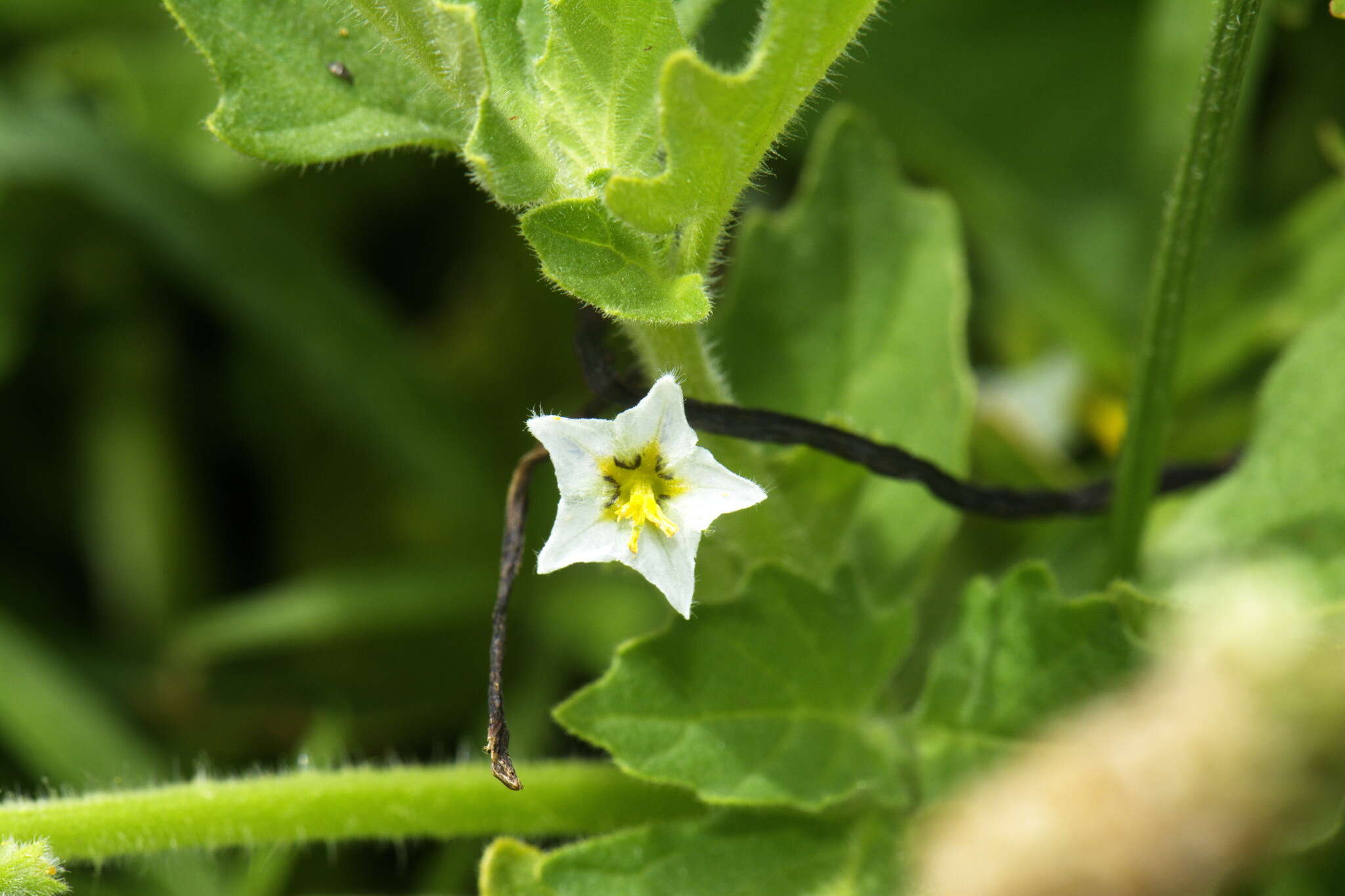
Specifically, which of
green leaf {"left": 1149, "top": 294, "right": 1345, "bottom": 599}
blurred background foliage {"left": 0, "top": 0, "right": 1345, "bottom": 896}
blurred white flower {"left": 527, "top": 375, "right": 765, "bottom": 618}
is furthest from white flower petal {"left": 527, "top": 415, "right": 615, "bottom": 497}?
blurred background foliage {"left": 0, "top": 0, "right": 1345, "bottom": 896}

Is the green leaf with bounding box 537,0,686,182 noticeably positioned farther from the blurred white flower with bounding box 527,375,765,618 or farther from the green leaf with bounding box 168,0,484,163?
the blurred white flower with bounding box 527,375,765,618

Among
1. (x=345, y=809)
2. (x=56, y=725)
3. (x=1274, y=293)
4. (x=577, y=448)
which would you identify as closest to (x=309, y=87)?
(x=577, y=448)

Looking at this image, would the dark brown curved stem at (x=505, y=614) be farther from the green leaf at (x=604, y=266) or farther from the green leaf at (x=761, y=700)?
the green leaf at (x=604, y=266)

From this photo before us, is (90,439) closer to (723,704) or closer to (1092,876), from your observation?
(723,704)

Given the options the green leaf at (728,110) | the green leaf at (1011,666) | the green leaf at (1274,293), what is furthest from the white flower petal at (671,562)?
the green leaf at (1274,293)

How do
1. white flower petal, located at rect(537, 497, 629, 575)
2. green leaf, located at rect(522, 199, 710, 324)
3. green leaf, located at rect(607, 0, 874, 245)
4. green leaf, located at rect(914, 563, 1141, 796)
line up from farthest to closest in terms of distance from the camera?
1. green leaf, located at rect(914, 563, 1141, 796)
2. white flower petal, located at rect(537, 497, 629, 575)
3. green leaf, located at rect(522, 199, 710, 324)
4. green leaf, located at rect(607, 0, 874, 245)

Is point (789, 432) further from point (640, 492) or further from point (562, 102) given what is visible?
point (562, 102)

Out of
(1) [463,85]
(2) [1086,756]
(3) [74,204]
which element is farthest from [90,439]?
(2) [1086,756]
